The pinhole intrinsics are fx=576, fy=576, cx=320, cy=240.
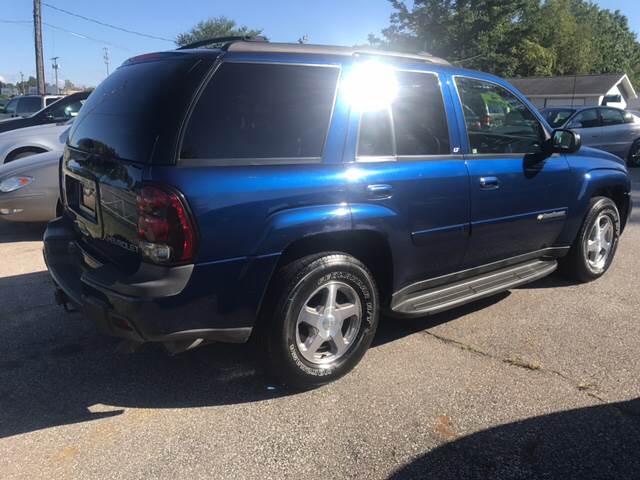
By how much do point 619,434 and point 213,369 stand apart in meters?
2.28

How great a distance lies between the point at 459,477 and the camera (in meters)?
2.57

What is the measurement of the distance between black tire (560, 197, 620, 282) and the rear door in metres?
1.69

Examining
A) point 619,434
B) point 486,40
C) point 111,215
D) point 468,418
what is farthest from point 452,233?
point 486,40

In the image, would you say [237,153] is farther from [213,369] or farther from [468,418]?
[468,418]

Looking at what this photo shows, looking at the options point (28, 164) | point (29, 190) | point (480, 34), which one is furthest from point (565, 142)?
point (480, 34)

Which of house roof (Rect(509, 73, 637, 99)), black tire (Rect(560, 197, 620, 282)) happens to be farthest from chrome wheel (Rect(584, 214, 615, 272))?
house roof (Rect(509, 73, 637, 99))

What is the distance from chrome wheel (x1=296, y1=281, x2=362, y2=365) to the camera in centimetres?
327

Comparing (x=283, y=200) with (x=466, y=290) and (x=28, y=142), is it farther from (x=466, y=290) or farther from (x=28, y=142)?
(x=28, y=142)

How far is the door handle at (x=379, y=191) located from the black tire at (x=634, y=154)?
13.5 m

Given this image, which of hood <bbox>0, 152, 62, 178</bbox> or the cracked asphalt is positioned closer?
the cracked asphalt

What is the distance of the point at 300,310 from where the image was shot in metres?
3.17

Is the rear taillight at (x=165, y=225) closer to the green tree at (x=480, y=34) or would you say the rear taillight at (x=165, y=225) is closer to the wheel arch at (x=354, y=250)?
the wheel arch at (x=354, y=250)

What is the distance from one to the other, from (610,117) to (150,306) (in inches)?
576

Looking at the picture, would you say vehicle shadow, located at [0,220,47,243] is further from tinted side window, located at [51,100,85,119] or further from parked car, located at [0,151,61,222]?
tinted side window, located at [51,100,85,119]
